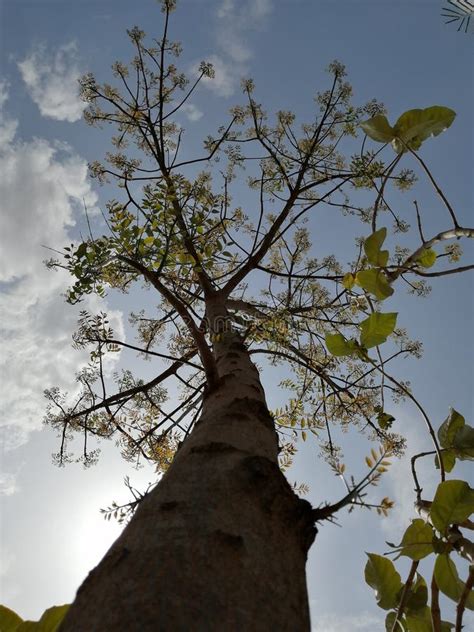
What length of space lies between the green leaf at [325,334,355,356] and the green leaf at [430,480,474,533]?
44 cm

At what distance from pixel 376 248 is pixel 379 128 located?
0.46m

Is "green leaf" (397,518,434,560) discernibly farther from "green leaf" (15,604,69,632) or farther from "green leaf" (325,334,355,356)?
"green leaf" (15,604,69,632)

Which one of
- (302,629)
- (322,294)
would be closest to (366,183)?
(322,294)

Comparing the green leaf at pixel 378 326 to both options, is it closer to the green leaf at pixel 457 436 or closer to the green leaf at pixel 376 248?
the green leaf at pixel 376 248

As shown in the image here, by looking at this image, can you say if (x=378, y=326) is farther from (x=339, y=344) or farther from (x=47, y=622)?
(x=47, y=622)

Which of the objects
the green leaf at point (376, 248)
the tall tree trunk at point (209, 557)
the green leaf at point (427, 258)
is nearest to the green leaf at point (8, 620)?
the tall tree trunk at point (209, 557)

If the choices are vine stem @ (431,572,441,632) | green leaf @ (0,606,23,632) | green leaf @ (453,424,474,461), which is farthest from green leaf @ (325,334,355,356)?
green leaf @ (0,606,23,632)

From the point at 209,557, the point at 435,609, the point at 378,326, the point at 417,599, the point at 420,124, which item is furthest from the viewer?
the point at 420,124

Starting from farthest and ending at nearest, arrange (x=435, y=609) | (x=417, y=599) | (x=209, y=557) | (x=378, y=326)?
1. (x=378, y=326)
2. (x=417, y=599)
3. (x=435, y=609)
4. (x=209, y=557)

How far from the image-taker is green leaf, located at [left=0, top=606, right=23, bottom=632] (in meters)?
0.92

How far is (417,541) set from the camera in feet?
3.09

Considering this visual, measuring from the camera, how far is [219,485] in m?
0.94

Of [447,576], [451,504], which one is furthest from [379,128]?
[447,576]

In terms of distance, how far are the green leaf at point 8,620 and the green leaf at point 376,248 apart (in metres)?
1.27
